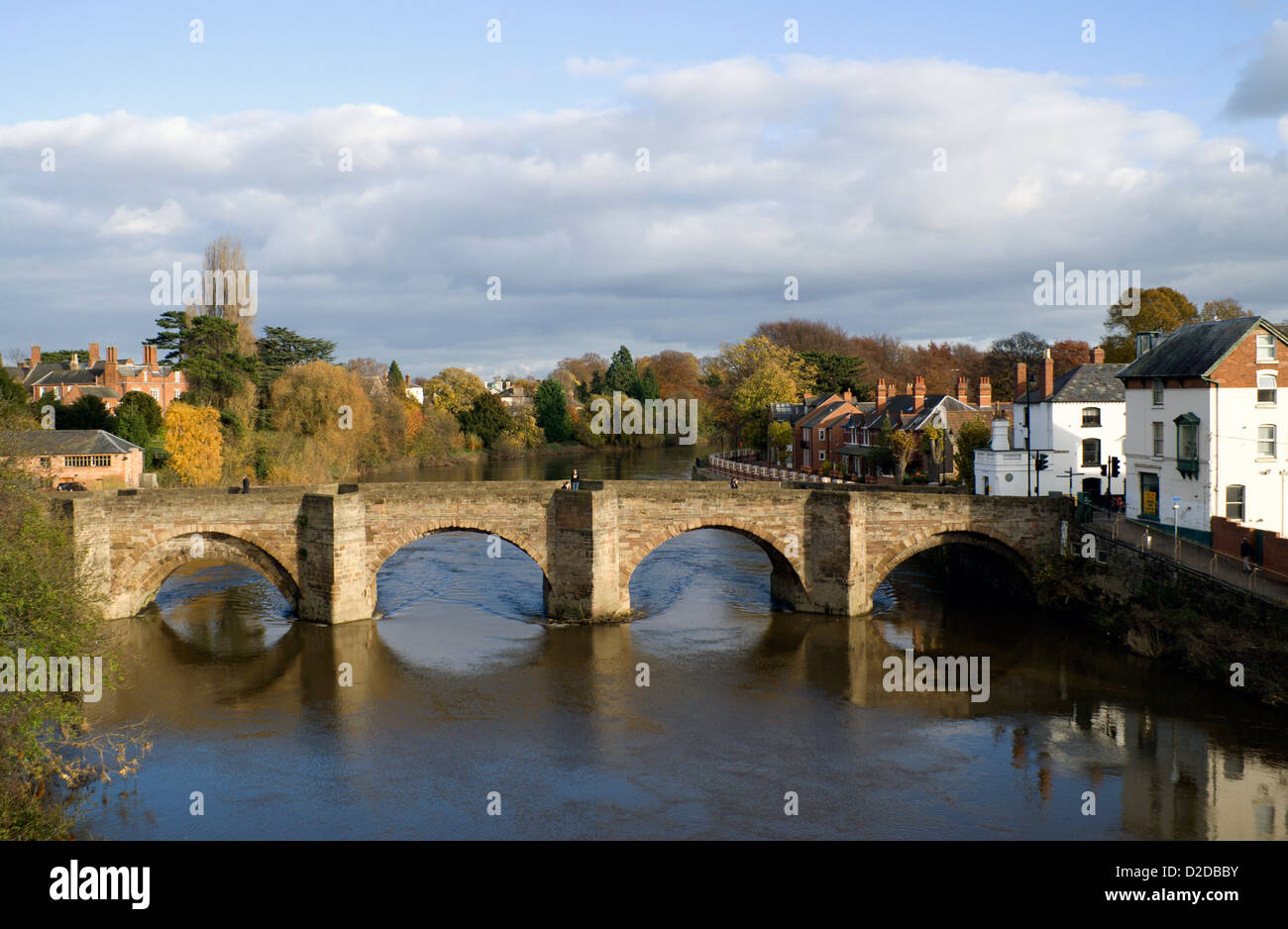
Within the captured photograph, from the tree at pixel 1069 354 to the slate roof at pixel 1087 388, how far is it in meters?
39.7

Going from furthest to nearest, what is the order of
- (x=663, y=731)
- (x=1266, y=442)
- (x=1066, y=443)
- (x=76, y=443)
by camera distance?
(x=76, y=443) → (x=1066, y=443) → (x=1266, y=442) → (x=663, y=731)

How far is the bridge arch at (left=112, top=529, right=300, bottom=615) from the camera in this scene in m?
32.6

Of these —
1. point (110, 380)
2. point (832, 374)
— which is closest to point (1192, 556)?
point (832, 374)

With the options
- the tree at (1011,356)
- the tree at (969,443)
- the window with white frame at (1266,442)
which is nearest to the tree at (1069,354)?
the tree at (1011,356)

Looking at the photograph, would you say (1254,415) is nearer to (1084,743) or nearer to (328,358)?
(1084,743)

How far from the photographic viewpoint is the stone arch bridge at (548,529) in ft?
105

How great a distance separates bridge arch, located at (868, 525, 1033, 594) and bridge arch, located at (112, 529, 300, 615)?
21.0 metres

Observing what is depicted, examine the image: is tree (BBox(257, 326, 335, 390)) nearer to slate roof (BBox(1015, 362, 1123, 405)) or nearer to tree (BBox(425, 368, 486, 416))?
tree (BBox(425, 368, 486, 416))

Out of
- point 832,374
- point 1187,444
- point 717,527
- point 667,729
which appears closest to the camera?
point 667,729

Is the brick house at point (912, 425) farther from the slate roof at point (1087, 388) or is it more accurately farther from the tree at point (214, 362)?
the tree at point (214, 362)

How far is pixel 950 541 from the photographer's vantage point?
112ft

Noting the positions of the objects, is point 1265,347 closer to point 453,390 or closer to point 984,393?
point 984,393

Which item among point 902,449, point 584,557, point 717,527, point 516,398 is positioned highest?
point 516,398

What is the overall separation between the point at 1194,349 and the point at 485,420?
83.5 metres
